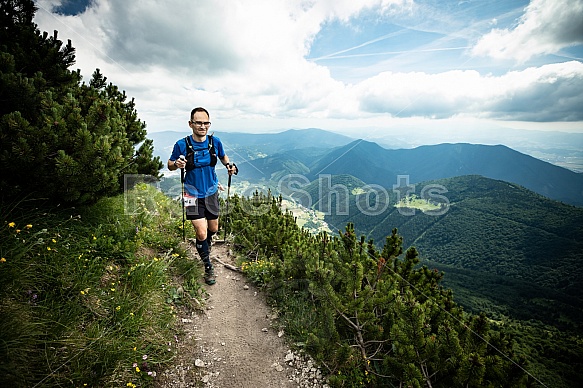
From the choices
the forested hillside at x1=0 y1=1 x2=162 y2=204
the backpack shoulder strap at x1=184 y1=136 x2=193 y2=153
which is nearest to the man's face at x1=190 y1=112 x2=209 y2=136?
the backpack shoulder strap at x1=184 y1=136 x2=193 y2=153

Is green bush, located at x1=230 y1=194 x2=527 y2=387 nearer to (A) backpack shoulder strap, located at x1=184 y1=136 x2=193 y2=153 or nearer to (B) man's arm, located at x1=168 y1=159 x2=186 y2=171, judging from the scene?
(B) man's arm, located at x1=168 y1=159 x2=186 y2=171

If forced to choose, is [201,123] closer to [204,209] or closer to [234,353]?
[204,209]

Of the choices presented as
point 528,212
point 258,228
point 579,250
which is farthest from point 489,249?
point 258,228

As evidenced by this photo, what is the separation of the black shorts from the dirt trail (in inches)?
61.6

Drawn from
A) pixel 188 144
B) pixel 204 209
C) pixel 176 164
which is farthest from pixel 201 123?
pixel 204 209

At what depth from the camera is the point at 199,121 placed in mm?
4691

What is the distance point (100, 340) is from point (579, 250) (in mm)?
179755

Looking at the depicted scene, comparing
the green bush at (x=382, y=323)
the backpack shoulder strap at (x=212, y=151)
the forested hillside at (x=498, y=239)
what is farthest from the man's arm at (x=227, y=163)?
the forested hillside at (x=498, y=239)

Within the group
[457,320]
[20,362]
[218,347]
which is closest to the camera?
[20,362]

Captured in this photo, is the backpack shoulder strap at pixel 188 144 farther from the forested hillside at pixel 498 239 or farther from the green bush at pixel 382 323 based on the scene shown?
the forested hillside at pixel 498 239

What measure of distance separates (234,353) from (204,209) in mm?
2569

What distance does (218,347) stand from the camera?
3832mm

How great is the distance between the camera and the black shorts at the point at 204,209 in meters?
4.93

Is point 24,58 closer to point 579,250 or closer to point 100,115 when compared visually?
point 100,115
